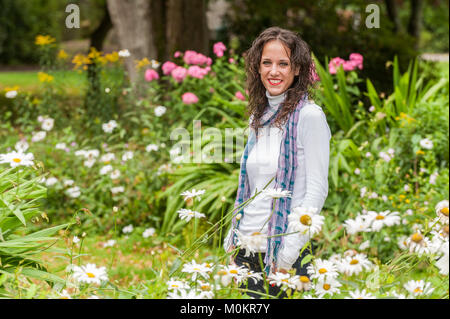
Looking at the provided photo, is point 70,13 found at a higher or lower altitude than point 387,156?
higher

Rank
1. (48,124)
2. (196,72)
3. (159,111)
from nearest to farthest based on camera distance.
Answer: (159,111)
(196,72)
(48,124)

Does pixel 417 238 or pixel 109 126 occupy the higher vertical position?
pixel 417 238

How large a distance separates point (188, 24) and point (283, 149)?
502 cm

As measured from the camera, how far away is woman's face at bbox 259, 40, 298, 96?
6.36 feet

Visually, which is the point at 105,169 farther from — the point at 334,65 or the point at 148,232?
the point at 334,65

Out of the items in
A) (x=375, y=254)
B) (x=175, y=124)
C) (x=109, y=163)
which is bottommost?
(x=375, y=254)

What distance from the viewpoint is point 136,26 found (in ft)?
22.6

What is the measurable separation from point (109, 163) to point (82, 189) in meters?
0.33

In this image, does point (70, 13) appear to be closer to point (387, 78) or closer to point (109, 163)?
point (109, 163)

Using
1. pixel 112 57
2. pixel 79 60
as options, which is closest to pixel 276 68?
pixel 112 57

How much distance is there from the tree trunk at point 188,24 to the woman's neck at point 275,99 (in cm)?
472

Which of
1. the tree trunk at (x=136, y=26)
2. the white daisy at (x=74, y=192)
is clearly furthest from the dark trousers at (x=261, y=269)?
the tree trunk at (x=136, y=26)

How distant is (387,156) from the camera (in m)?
3.96
